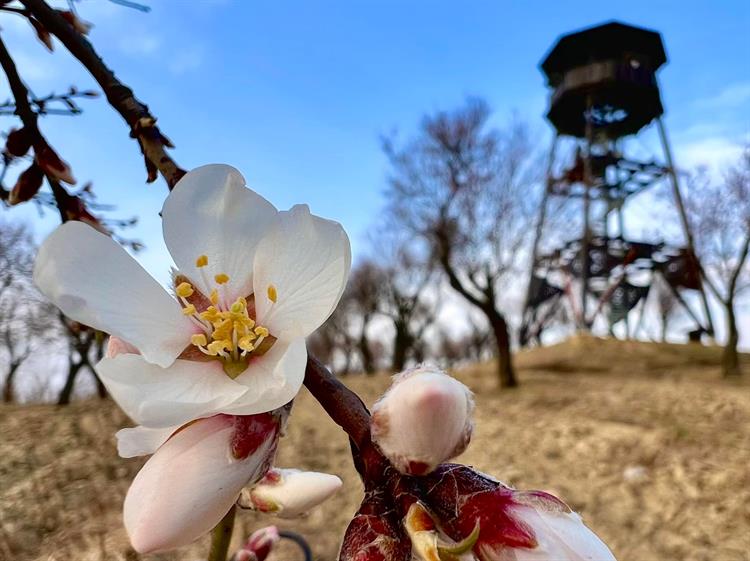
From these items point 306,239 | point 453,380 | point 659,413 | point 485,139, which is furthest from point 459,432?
point 485,139

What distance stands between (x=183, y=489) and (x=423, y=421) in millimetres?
109

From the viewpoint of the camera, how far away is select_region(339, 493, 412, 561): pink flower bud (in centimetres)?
27

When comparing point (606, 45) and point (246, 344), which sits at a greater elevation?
point (606, 45)

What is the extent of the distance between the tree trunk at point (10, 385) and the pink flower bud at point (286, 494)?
3.22 m

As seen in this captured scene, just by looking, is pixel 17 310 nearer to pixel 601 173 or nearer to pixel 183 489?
pixel 183 489

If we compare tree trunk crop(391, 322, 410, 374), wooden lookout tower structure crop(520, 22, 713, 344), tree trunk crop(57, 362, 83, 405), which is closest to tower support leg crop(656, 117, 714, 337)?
wooden lookout tower structure crop(520, 22, 713, 344)

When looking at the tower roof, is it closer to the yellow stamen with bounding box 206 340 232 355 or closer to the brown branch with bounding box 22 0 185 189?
the brown branch with bounding box 22 0 185 189

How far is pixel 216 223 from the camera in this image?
13.8 inches

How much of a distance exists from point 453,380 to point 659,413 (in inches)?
142

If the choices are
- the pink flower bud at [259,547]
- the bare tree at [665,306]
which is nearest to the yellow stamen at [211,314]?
the pink flower bud at [259,547]

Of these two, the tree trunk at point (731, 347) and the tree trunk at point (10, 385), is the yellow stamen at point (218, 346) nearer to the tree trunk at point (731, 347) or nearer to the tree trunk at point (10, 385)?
the tree trunk at point (10, 385)

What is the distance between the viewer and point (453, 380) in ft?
0.94

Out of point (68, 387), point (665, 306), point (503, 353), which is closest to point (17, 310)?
point (68, 387)

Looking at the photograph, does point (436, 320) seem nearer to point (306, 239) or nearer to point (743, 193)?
point (743, 193)
